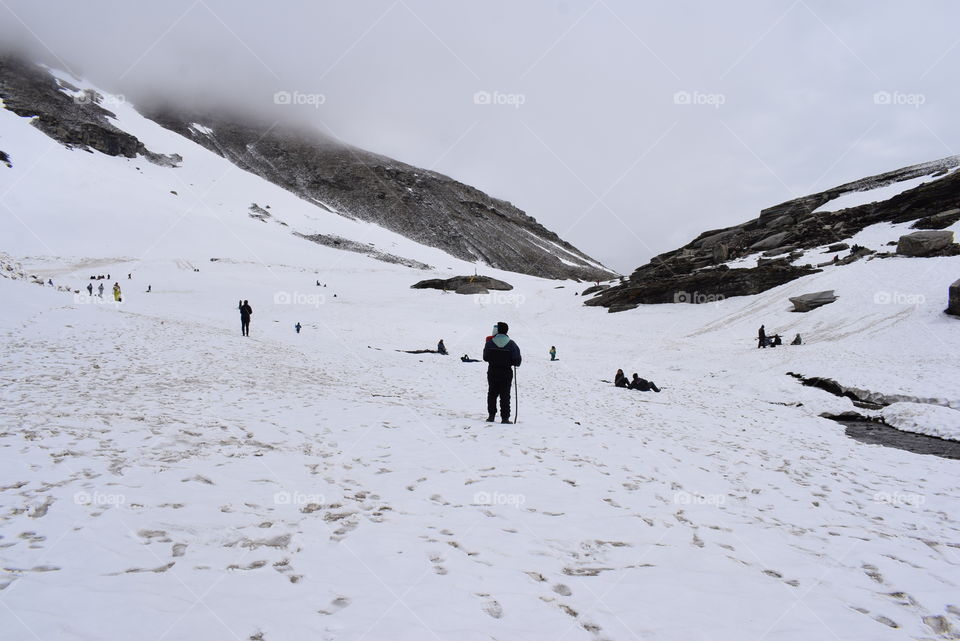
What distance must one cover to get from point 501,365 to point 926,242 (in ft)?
120

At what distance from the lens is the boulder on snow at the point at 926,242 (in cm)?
3045

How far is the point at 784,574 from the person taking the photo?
4.47 metres

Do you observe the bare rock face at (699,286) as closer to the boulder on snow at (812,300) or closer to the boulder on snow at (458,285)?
the boulder on snow at (812,300)

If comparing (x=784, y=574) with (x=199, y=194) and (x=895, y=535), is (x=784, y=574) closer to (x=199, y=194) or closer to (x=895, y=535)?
(x=895, y=535)

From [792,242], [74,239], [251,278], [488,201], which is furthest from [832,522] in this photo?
[488,201]

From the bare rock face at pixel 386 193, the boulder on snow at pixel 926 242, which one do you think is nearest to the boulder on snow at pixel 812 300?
the boulder on snow at pixel 926 242

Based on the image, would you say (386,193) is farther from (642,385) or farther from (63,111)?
(642,385)

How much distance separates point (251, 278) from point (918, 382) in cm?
5819

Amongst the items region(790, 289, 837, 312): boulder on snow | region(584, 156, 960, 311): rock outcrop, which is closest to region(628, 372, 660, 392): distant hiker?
region(790, 289, 837, 312): boulder on snow

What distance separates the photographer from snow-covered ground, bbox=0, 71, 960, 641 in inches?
136

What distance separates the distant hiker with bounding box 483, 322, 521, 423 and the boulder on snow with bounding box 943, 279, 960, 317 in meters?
24.3

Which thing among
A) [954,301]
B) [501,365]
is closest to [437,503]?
[501,365]

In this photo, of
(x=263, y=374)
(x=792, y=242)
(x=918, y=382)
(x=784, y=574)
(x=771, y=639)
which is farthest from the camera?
(x=792, y=242)

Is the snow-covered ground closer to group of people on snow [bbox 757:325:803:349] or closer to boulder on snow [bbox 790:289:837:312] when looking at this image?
group of people on snow [bbox 757:325:803:349]
